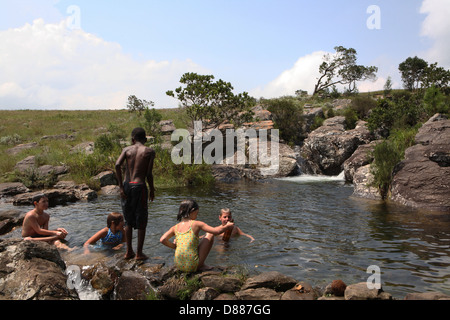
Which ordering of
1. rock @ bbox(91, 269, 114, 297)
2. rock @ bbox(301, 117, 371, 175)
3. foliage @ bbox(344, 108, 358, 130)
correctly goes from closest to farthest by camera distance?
rock @ bbox(91, 269, 114, 297)
rock @ bbox(301, 117, 371, 175)
foliage @ bbox(344, 108, 358, 130)

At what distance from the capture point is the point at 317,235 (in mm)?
8969

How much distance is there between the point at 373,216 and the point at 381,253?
390 centimetres

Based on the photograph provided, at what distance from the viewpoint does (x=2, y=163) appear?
62.8 feet

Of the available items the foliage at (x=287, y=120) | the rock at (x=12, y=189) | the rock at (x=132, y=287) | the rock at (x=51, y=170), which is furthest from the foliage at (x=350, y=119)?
the rock at (x=132, y=287)

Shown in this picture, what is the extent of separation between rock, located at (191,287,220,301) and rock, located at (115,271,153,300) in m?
0.88

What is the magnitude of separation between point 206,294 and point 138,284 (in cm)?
129

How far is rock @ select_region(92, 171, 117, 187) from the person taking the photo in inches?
679

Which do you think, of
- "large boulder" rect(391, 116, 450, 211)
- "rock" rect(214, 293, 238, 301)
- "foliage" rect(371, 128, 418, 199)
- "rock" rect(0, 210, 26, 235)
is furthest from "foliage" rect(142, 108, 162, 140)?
"rock" rect(214, 293, 238, 301)

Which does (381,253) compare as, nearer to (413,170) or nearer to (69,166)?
(413,170)

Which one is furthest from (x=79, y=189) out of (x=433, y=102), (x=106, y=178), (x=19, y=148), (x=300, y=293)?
(x=433, y=102)

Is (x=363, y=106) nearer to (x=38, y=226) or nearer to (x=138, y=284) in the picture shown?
(x=38, y=226)

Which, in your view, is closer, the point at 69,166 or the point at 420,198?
the point at 420,198

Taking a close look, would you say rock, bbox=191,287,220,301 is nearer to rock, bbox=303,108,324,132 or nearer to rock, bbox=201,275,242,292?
rock, bbox=201,275,242,292
